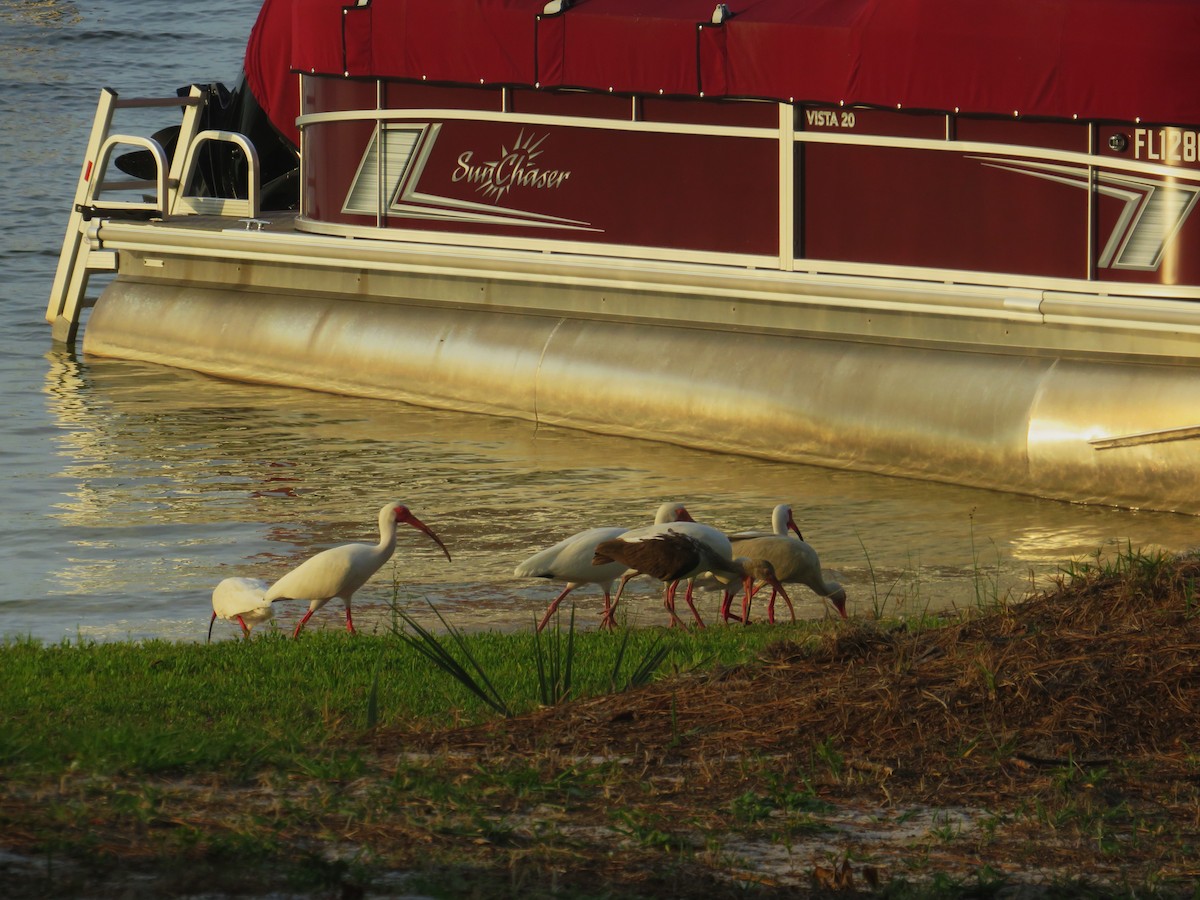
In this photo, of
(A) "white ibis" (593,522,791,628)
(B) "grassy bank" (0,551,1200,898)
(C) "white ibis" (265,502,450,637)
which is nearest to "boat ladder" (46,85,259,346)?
(C) "white ibis" (265,502,450,637)

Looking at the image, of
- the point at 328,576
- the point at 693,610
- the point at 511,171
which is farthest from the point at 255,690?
the point at 511,171

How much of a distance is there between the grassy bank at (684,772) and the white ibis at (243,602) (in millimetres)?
1487

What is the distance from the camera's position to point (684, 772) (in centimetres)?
564

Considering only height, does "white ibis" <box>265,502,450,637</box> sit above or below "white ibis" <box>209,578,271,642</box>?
above

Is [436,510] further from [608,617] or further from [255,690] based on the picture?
[255,690]

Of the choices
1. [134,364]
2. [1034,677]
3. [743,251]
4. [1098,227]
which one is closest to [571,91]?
[743,251]

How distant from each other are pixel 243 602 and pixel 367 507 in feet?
11.9

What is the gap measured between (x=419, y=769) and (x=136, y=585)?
18.6 feet

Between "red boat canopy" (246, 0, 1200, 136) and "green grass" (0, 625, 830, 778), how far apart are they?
196 inches

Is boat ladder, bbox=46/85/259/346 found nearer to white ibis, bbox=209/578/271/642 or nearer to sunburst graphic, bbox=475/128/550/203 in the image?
sunburst graphic, bbox=475/128/550/203

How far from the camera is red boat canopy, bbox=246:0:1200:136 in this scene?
11.9 m

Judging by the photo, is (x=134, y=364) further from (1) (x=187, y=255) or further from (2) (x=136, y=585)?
(2) (x=136, y=585)

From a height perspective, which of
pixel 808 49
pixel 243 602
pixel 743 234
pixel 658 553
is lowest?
pixel 243 602

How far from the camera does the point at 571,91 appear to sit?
14.4 m
